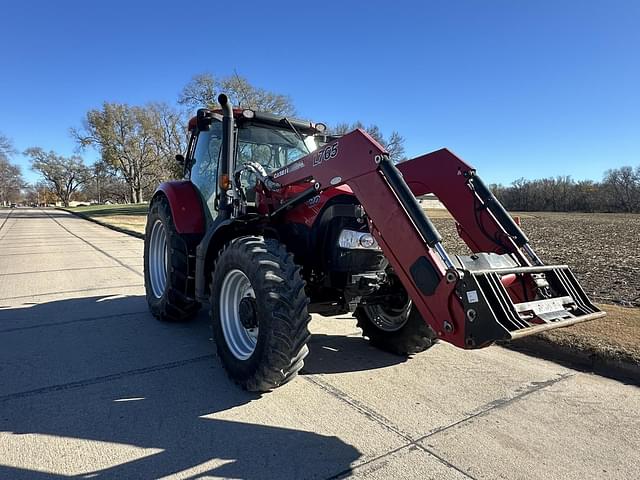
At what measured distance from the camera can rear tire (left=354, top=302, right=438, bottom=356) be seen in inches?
160

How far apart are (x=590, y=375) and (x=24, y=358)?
17.0 feet

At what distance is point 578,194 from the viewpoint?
77062mm

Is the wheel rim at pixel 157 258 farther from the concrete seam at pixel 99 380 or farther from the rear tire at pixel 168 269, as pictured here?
the concrete seam at pixel 99 380

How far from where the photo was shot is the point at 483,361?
4.21m

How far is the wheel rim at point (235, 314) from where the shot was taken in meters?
3.65

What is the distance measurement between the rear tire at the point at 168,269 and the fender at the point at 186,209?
0.12m

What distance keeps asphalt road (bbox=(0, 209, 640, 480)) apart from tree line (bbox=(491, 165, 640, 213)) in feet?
218

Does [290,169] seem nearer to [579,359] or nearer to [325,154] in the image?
[325,154]

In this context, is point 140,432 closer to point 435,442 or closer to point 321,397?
point 321,397

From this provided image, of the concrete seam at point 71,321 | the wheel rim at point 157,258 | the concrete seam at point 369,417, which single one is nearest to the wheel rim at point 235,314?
the concrete seam at point 369,417

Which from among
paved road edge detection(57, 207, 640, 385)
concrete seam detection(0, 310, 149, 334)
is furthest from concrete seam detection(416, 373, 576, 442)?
concrete seam detection(0, 310, 149, 334)

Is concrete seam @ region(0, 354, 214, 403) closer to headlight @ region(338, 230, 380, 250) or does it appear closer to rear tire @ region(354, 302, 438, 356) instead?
rear tire @ region(354, 302, 438, 356)

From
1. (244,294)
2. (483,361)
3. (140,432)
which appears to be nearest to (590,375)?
(483,361)

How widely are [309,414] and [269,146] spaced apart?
2770 mm
